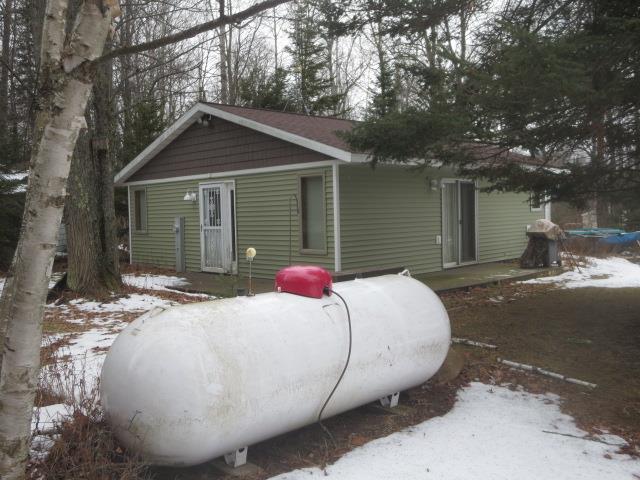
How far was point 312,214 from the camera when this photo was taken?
11.1 m

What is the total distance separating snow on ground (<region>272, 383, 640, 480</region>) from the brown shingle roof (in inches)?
240

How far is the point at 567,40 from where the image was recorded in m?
5.71

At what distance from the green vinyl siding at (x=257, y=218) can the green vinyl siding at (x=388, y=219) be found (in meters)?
0.40

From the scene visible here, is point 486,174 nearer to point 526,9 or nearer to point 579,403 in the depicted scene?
point 526,9

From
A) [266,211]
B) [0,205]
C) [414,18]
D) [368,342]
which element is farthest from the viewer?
[0,205]

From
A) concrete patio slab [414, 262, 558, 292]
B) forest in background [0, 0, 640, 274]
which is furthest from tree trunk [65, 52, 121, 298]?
concrete patio slab [414, 262, 558, 292]

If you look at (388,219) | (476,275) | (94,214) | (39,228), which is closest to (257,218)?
(388,219)

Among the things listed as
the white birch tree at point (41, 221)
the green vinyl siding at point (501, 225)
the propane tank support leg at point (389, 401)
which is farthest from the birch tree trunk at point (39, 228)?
the green vinyl siding at point (501, 225)

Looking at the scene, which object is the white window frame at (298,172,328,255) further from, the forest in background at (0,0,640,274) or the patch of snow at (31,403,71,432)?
the patch of snow at (31,403,71,432)

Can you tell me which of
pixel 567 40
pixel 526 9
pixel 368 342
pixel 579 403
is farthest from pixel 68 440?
pixel 526 9

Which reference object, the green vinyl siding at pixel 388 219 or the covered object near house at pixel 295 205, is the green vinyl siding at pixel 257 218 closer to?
the covered object near house at pixel 295 205

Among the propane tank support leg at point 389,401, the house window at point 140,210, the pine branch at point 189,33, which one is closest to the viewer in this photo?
the pine branch at point 189,33

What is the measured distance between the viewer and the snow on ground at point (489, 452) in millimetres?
3490

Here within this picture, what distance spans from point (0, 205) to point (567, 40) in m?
13.2
